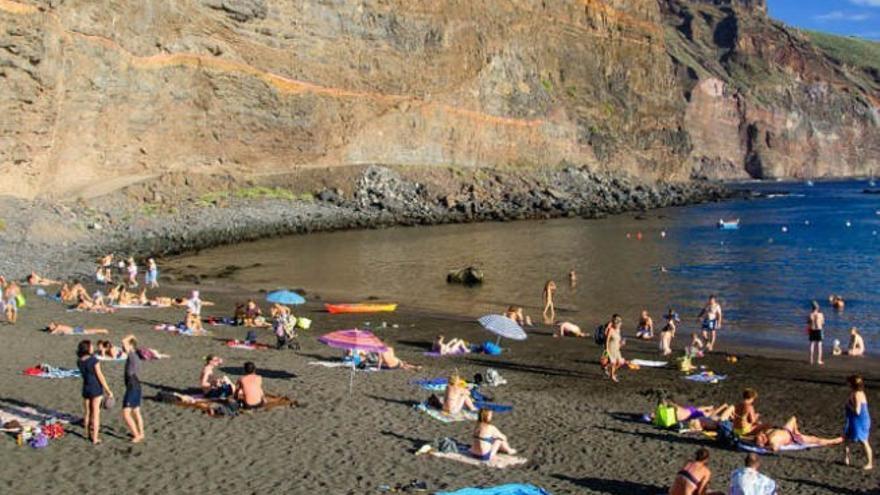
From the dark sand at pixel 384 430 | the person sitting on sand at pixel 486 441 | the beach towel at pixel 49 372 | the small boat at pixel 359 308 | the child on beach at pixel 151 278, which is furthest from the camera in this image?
the child on beach at pixel 151 278

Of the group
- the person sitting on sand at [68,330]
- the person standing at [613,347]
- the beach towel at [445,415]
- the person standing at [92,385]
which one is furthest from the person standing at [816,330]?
the person sitting on sand at [68,330]

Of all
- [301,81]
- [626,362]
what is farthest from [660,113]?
[626,362]

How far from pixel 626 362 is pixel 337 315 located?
10282 millimetres

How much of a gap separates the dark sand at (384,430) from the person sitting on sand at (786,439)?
28cm

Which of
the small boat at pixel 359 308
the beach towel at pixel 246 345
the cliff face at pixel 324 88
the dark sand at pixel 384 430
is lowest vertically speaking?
the dark sand at pixel 384 430

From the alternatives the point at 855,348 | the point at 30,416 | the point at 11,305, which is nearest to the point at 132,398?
the point at 30,416

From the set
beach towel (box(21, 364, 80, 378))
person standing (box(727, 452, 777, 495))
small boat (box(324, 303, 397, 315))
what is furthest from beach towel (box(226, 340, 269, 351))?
person standing (box(727, 452, 777, 495))

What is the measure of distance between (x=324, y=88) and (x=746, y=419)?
194ft

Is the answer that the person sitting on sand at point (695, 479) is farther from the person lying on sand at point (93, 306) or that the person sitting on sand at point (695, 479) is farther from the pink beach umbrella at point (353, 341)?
the person lying on sand at point (93, 306)

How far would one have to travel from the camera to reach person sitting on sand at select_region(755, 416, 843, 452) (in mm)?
12680

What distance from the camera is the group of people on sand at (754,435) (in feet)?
32.3

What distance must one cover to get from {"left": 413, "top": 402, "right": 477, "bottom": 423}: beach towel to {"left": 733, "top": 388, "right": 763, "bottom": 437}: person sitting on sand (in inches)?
164

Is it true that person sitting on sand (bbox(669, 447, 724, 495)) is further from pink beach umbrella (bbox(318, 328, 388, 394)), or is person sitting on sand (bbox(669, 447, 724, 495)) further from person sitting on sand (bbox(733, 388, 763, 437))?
pink beach umbrella (bbox(318, 328, 388, 394))

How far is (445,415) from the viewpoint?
14.1 m
